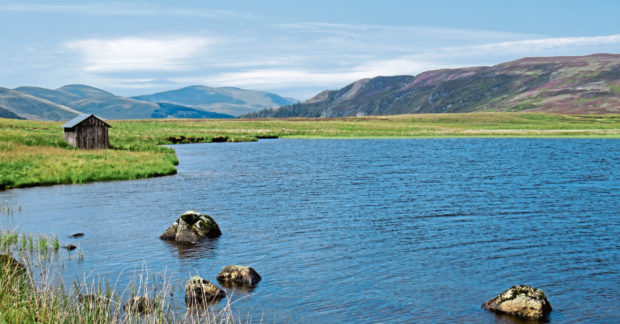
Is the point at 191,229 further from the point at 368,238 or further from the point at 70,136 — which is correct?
the point at 70,136

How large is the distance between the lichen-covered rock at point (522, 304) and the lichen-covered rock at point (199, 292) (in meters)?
7.40

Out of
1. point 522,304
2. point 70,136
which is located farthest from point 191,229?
point 70,136

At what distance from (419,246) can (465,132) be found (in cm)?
12193

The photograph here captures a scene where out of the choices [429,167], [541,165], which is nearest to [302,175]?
[429,167]

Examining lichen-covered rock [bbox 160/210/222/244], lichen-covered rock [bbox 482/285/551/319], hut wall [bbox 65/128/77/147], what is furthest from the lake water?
hut wall [bbox 65/128/77/147]

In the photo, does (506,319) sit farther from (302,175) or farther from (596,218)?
(302,175)

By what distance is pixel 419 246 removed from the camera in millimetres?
22438

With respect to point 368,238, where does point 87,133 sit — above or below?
above

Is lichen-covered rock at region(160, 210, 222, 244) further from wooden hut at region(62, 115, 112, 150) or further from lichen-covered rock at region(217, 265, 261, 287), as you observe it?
wooden hut at region(62, 115, 112, 150)

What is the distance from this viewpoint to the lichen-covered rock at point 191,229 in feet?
76.7

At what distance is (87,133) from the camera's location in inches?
2509

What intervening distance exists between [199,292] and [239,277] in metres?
2.04

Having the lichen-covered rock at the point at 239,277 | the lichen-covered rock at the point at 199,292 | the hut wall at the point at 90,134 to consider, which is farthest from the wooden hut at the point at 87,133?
the lichen-covered rock at the point at 199,292

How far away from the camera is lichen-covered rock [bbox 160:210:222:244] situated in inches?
921
